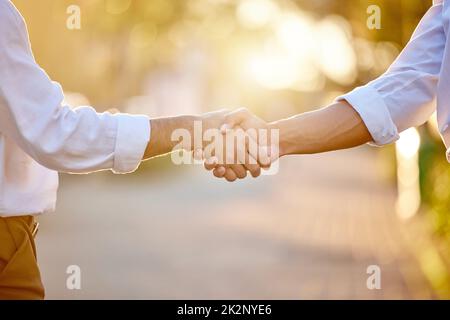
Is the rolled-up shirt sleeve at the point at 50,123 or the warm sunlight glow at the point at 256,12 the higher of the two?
the warm sunlight glow at the point at 256,12

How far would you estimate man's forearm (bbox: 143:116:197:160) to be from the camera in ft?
11.9

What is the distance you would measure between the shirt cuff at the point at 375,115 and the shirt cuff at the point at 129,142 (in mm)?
951

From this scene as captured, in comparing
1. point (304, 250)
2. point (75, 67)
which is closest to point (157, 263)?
point (304, 250)

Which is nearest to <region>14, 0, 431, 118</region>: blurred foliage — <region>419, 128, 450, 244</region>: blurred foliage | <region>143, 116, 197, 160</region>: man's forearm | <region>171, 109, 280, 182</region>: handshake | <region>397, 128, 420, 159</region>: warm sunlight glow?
<region>397, 128, 420, 159</region>: warm sunlight glow

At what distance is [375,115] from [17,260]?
1.54 metres

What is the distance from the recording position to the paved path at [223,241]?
8.44 metres

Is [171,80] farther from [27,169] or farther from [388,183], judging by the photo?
[27,169]

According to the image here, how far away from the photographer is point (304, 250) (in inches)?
408

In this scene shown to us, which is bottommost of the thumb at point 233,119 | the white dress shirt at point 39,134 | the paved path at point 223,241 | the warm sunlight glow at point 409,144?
the white dress shirt at point 39,134

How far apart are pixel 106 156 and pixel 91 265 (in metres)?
6.31

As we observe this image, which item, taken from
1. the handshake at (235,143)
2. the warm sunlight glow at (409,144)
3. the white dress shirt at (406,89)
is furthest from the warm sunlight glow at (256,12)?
the white dress shirt at (406,89)

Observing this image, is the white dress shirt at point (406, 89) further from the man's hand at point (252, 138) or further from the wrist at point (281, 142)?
the man's hand at point (252, 138)

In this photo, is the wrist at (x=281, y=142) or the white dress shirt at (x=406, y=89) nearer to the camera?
the white dress shirt at (x=406, y=89)
